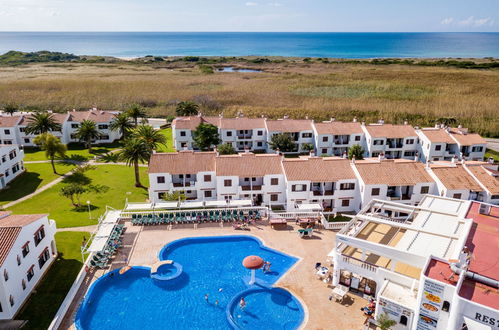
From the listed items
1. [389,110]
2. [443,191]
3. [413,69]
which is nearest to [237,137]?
[443,191]

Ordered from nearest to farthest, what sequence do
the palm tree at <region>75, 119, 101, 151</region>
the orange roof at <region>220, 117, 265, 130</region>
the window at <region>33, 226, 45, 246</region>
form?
the window at <region>33, 226, 45, 246</region> < the palm tree at <region>75, 119, 101, 151</region> < the orange roof at <region>220, 117, 265, 130</region>

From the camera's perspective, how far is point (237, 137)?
73.5m

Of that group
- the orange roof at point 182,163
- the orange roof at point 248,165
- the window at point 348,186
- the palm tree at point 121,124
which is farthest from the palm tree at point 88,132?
the window at point 348,186

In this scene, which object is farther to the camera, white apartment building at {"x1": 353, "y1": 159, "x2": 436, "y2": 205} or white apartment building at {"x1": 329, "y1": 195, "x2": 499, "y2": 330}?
white apartment building at {"x1": 353, "y1": 159, "x2": 436, "y2": 205}

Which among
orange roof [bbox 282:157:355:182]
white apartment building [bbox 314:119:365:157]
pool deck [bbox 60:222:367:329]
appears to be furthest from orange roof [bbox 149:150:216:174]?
white apartment building [bbox 314:119:365:157]

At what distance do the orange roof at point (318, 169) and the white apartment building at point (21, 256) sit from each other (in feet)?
93.2

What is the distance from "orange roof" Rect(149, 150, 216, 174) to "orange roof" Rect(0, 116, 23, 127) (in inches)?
1647

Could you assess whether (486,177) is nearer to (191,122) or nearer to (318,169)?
(318,169)

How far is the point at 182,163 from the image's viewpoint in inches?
2030

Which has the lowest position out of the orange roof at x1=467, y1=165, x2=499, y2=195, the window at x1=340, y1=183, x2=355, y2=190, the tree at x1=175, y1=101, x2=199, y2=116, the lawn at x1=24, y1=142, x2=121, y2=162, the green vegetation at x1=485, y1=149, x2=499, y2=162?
the green vegetation at x1=485, y1=149, x2=499, y2=162

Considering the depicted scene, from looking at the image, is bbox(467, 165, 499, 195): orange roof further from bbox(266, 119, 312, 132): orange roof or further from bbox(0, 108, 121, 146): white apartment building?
bbox(0, 108, 121, 146): white apartment building

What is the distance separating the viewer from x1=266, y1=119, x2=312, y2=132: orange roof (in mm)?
72000

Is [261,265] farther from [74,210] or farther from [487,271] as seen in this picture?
[74,210]

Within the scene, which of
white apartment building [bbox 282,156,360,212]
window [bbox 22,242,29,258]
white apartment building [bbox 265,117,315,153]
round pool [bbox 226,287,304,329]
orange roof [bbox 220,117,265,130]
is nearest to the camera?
round pool [bbox 226,287,304,329]
